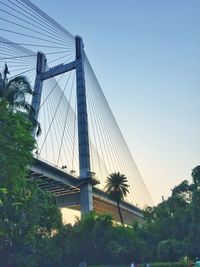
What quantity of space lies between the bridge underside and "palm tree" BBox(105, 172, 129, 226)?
1.92 metres

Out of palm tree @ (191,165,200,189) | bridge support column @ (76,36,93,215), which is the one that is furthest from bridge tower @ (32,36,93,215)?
palm tree @ (191,165,200,189)

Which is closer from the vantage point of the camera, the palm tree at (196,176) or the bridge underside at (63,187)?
the bridge underside at (63,187)

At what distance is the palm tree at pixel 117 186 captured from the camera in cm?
8062

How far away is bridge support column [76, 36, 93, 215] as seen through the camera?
60719mm

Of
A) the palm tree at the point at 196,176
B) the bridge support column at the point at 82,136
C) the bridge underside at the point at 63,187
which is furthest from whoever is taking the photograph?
the palm tree at the point at 196,176

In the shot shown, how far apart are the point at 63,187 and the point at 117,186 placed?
17.1 m

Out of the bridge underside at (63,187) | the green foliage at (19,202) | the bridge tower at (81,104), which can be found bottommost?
the green foliage at (19,202)

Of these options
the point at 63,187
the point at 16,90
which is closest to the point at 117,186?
the point at 63,187

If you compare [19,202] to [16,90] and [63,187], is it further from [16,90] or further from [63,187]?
[63,187]

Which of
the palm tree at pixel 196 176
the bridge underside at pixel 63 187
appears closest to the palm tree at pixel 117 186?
the bridge underside at pixel 63 187

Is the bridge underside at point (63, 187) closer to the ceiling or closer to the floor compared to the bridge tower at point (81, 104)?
closer to the floor

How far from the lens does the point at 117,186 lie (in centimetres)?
8144

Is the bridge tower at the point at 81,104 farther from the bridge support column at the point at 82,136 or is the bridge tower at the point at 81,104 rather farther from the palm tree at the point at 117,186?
the palm tree at the point at 117,186

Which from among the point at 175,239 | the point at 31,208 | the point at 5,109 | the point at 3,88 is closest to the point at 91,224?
the point at 175,239
